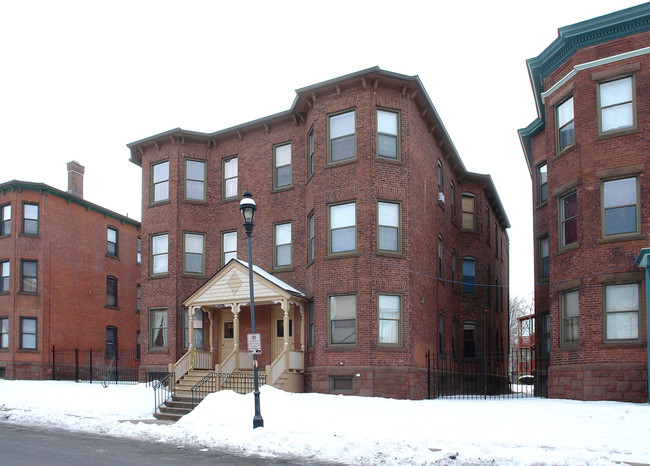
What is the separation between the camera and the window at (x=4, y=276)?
3208 centimetres

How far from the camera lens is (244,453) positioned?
1346 centimetres

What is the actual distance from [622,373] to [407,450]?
9357 mm

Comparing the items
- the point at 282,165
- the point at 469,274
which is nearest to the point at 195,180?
the point at 282,165

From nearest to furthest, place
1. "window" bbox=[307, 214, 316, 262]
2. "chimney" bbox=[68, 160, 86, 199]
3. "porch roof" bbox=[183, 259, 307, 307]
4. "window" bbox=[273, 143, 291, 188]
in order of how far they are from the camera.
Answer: "porch roof" bbox=[183, 259, 307, 307]
"window" bbox=[307, 214, 316, 262]
"window" bbox=[273, 143, 291, 188]
"chimney" bbox=[68, 160, 86, 199]

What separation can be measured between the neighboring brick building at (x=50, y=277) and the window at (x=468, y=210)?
20.1m

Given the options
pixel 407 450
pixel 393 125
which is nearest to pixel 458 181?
pixel 393 125

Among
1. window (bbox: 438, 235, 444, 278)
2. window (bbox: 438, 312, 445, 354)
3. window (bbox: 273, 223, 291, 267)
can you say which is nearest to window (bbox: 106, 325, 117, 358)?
window (bbox: 273, 223, 291, 267)

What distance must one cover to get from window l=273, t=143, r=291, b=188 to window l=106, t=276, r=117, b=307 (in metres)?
15.9

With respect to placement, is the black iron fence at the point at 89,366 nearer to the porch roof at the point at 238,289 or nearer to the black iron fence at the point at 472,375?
Result: the porch roof at the point at 238,289

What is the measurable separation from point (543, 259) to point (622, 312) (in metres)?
7.72

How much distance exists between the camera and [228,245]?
27125mm

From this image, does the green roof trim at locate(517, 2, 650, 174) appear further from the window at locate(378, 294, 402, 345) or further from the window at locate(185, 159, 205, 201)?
the window at locate(185, 159, 205, 201)

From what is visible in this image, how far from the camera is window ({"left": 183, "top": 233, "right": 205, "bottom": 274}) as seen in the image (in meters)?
27.3

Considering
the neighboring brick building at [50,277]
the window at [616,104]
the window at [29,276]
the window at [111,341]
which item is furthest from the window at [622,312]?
the window at [111,341]
